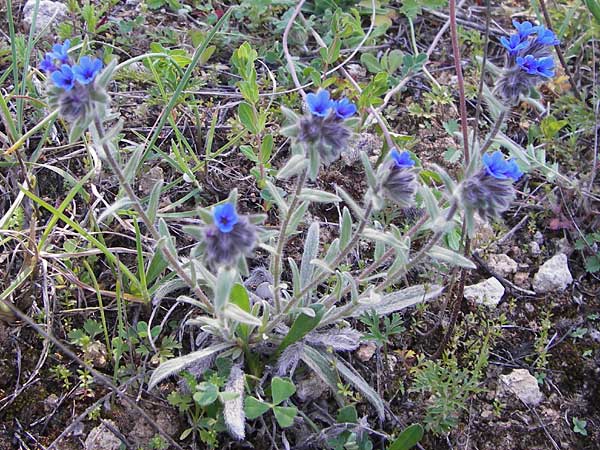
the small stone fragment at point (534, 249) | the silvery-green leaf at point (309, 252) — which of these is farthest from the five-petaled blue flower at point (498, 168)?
the small stone fragment at point (534, 249)

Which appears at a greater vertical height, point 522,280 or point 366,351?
point 366,351

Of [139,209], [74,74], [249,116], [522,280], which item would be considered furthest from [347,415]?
[74,74]

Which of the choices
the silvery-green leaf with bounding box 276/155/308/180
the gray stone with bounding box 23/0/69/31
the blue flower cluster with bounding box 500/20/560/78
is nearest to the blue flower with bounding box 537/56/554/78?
the blue flower cluster with bounding box 500/20/560/78

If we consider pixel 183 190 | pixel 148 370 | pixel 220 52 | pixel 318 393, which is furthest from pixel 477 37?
→ pixel 148 370

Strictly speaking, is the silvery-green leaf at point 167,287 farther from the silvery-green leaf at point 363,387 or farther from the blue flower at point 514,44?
the blue flower at point 514,44

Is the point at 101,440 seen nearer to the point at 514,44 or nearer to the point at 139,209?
the point at 139,209

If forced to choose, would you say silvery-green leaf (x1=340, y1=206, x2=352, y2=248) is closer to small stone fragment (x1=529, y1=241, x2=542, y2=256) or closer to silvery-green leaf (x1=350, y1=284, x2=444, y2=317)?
silvery-green leaf (x1=350, y1=284, x2=444, y2=317)
